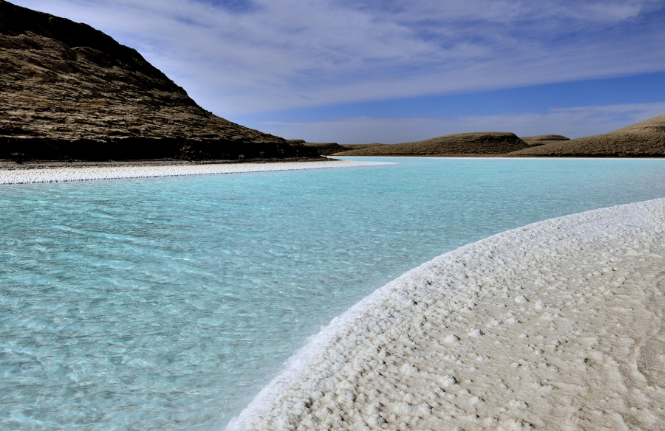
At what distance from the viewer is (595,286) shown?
3605mm

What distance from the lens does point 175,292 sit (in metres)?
3.88

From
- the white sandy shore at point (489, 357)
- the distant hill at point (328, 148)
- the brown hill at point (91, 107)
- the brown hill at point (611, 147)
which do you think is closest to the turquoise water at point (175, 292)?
the white sandy shore at point (489, 357)

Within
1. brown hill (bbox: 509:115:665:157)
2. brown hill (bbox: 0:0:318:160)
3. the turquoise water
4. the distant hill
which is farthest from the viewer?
the distant hill

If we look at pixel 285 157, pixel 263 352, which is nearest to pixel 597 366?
pixel 263 352

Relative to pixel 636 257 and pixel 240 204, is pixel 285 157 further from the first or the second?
pixel 636 257

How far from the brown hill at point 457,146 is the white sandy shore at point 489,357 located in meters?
73.9

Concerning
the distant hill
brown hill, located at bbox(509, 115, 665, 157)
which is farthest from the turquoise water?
the distant hill

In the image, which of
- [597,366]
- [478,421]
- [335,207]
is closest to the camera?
[478,421]

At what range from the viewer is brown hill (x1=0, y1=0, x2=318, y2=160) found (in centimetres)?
2364

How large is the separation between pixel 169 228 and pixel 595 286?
606cm

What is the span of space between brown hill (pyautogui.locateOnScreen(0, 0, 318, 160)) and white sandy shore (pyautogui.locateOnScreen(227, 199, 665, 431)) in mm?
24292

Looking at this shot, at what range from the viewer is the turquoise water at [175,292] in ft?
7.43

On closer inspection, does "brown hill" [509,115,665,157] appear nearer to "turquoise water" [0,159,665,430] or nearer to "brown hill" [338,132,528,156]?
"brown hill" [338,132,528,156]

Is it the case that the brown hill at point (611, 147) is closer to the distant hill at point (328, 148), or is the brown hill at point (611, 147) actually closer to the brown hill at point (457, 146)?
the brown hill at point (457, 146)
